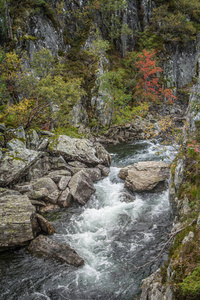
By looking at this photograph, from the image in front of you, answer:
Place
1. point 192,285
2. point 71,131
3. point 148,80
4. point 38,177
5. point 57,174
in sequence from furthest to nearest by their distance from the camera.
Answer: point 148,80 → point 71,131 → point 57,174 → point 38,177 → point 192,285

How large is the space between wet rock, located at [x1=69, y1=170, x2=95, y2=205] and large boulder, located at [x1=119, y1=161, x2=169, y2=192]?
10.9ft

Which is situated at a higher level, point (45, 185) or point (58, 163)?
point (58, 163)

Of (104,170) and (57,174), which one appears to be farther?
(104,170)

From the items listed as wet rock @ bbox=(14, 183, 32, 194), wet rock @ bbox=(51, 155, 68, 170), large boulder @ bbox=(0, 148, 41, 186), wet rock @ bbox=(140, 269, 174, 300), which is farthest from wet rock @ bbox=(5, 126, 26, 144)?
wet rock @ bbox=(140, 269, 174, 300)

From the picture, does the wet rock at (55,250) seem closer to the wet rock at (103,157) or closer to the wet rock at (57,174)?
the wet rock at (57,174)

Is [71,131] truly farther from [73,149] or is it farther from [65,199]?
[65,199]

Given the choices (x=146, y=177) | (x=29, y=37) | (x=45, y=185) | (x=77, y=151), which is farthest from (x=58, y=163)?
(x=29, y=37)

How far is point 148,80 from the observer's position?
1545 inches

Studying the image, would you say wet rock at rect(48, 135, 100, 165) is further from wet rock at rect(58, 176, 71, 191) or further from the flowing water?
the flowing water

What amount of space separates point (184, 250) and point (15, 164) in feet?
41.4

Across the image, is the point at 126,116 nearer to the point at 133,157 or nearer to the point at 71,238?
the point at 133,157

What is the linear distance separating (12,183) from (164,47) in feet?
152

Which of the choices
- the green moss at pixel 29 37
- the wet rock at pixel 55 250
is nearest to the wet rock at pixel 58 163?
the wet rock at pixel 55 250

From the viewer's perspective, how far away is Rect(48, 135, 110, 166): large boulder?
17.8 meters
